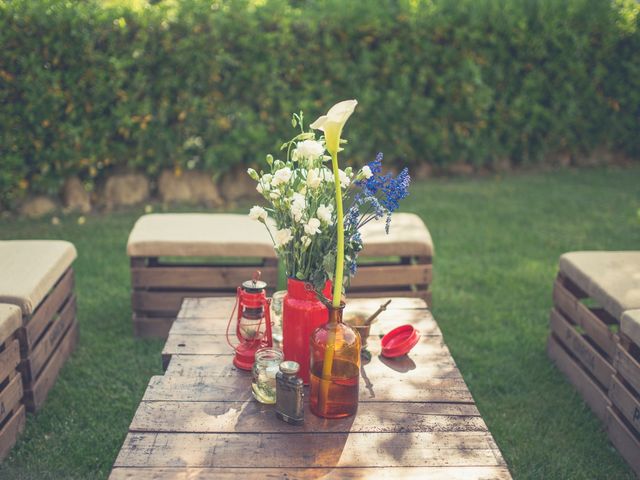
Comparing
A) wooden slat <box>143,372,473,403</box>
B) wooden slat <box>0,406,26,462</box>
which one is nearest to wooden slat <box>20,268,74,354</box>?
wooden slat <box>0,406,26,462</box>

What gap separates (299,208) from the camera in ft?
7.22

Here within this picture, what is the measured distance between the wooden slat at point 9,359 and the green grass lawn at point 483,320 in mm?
334

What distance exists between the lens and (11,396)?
2.95m

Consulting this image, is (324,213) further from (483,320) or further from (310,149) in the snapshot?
(483,320)

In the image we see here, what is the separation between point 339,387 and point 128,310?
238 cm

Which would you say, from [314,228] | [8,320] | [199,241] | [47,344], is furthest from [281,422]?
[199,241]

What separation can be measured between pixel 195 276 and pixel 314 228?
1859 millimetres

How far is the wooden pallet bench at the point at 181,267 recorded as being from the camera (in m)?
3.79

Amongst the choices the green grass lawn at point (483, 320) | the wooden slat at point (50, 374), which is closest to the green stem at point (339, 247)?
the green grass lawn at point (483, 320)

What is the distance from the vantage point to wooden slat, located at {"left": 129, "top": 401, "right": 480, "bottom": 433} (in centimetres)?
221

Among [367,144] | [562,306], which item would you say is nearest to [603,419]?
[562,306]

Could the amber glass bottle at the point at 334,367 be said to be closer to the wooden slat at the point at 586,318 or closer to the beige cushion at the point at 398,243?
the wooden slat at the point at 586,318

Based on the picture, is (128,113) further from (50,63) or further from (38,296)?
(38,296)

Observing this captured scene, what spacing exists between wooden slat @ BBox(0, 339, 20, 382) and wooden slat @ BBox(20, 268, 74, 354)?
89 mm
